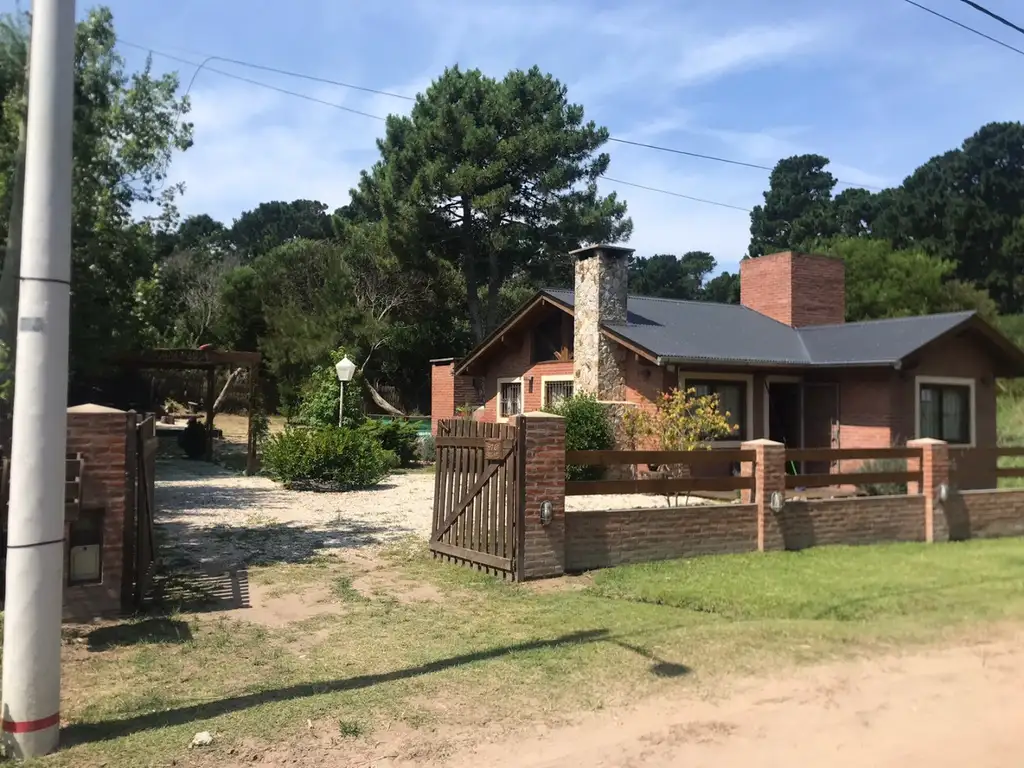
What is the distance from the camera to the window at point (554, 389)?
19.5 m

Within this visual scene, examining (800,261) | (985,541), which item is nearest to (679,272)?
(800,261)

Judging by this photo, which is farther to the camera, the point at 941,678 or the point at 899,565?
the point at 899,565

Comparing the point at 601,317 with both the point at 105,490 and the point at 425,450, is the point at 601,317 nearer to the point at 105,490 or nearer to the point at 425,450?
the point at 425,450

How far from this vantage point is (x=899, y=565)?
9.45 metres

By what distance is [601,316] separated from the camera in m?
18.1

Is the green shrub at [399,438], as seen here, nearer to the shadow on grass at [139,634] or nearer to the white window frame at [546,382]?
the white window frame at [546,382]

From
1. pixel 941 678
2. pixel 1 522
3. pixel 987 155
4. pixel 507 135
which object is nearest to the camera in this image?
pixel 941 678

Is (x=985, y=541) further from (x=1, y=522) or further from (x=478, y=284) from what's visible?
(x=478, y=284)

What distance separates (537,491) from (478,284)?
29.0 metres

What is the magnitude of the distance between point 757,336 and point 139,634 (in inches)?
625

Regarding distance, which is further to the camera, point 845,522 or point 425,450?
point 425,450

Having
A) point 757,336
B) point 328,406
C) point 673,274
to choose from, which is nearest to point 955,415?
point 757,336

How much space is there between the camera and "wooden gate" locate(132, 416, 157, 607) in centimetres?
680

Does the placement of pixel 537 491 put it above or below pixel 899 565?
above
